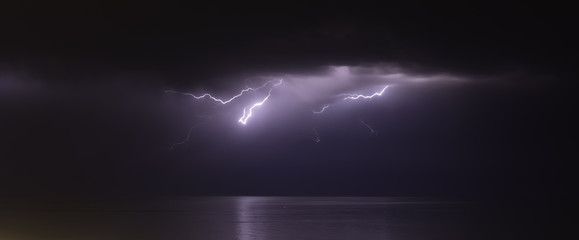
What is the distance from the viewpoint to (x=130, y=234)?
32.3 meters

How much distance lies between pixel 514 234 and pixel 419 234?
15.4 feet

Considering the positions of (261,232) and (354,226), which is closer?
(261,232)

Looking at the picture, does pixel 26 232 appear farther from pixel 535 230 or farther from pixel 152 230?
pixel 535 230

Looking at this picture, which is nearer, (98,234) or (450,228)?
(98,234)

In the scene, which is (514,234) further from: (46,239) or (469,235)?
(46,239)

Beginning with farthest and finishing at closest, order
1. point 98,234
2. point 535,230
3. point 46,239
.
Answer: point 535,230 → point 98,234 → point 46,239

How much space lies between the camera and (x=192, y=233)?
109ft

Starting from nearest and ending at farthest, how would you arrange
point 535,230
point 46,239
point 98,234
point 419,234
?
point 46,239
point 98,234
point 419,234
point 535,230

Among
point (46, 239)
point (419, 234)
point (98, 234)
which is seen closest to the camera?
point (46, 239)

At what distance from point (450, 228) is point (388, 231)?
16.2 ft

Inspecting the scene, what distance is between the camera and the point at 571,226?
39969 millimetres

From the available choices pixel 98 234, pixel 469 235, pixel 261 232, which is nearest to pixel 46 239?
pixel 98 234

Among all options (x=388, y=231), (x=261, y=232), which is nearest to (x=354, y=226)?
(x=388, y=231)

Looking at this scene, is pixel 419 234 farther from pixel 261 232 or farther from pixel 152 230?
pixel 152 230
